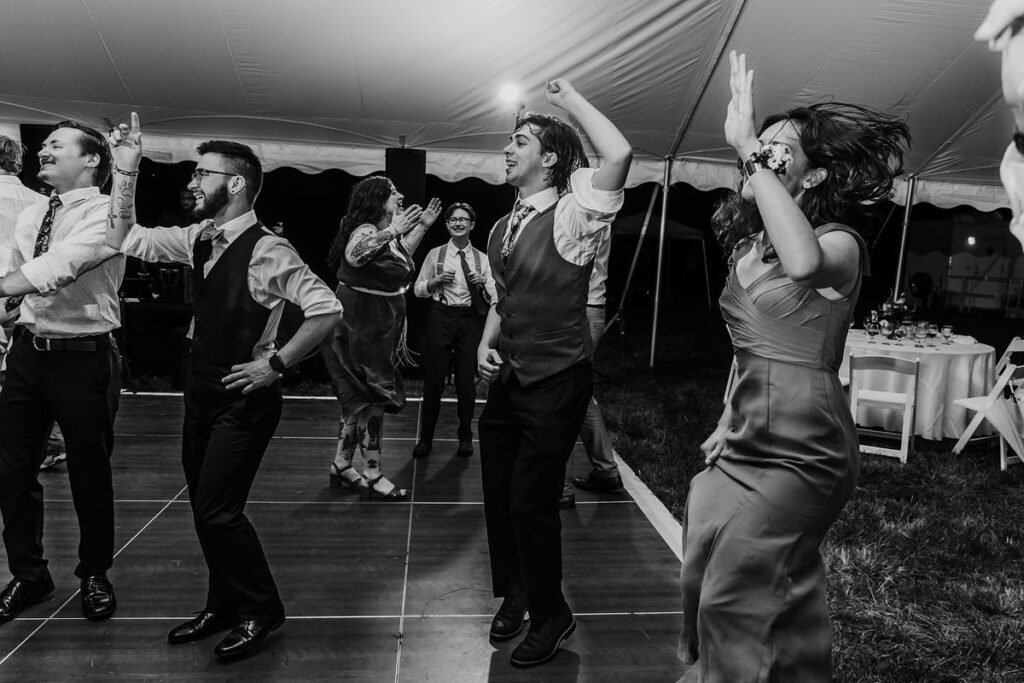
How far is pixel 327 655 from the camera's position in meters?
2.43

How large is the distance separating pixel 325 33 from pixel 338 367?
310 centimetres

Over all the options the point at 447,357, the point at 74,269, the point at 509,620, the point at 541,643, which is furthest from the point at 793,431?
the point at 447,357

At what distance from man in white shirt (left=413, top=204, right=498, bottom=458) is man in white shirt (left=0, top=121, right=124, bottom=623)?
2.43 meters

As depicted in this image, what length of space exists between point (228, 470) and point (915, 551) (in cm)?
308

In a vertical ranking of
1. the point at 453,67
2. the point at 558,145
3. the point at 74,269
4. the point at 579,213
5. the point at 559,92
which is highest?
the point at 453,67

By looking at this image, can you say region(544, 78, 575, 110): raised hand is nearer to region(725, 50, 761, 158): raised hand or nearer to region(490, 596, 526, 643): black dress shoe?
region(725, 50, 761, 158): raised hand

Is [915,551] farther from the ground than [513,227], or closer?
closer

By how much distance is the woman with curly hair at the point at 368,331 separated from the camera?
12.9 feet

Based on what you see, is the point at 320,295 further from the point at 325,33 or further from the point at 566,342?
the point at 325,33

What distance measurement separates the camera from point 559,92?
2.09 m

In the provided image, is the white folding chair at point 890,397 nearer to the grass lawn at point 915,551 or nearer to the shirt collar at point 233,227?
the grass lawn at point 915,551

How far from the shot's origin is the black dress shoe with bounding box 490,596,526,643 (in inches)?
99.7

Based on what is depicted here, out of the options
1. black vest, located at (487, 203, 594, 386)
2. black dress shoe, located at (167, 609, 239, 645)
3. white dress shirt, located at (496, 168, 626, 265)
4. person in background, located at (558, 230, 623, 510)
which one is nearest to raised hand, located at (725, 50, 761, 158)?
white dress shirt, located at (496, 168, 626, 265)

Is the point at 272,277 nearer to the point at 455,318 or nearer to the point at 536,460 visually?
the point at 536,460
